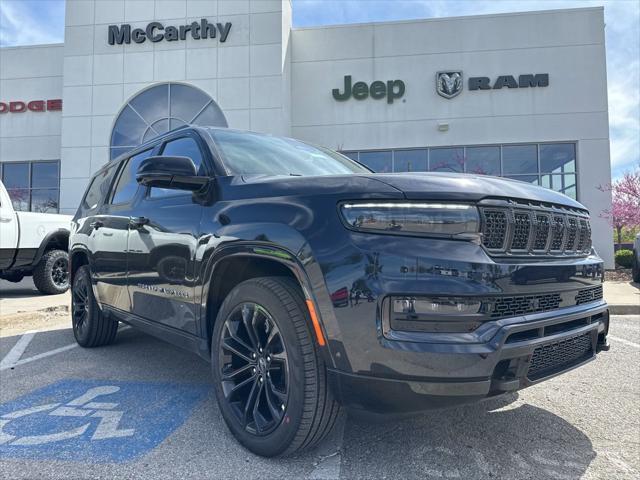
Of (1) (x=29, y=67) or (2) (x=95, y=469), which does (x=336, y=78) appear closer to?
(1) (x=29, y=67)

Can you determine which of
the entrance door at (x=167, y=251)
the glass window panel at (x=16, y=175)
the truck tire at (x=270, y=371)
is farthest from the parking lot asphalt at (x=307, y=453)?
the glass window panel at (x=16, y=175)

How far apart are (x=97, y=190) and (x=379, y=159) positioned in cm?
1290

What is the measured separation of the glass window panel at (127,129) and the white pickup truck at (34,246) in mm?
8186

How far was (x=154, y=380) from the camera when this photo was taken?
3.56m

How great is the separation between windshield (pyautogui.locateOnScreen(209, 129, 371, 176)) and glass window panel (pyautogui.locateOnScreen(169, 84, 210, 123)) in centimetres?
1401

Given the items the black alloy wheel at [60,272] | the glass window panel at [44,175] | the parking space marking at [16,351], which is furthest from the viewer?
the glass window panel at [44,175]

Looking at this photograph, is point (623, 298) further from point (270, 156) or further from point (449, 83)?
point (449, 83)

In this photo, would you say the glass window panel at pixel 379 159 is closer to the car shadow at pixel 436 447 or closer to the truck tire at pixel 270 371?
the car shadow at pixel 436 447

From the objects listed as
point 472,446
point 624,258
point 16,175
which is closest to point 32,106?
point 16,175

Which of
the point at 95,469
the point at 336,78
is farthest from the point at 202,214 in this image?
the point at 336,78

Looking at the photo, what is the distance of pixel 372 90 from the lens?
1647 centimetres

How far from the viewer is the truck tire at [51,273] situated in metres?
8.58

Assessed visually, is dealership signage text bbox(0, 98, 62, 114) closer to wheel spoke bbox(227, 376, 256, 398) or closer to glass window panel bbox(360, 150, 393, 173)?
glass window panel bbox(360, 150, 393, 173)

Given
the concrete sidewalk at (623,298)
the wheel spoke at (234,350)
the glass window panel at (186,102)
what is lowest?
the concrete sidewalk at (623,298)
